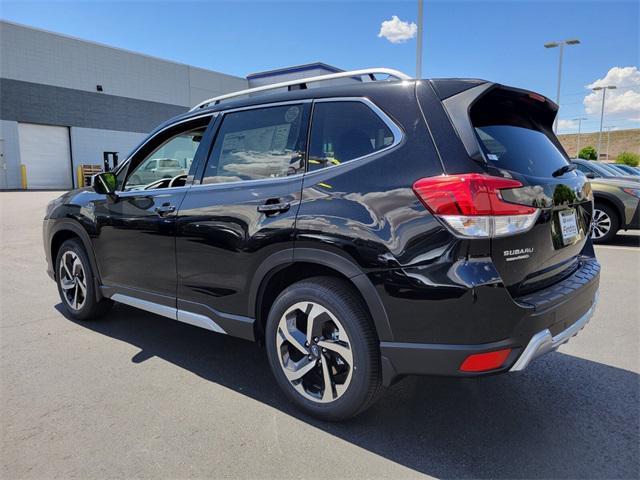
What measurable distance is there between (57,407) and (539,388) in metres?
3.19

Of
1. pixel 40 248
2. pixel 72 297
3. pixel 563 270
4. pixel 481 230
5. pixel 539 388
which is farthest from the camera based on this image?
pixel 40 248

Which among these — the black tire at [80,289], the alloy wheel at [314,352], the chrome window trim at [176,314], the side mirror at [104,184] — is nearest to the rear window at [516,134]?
the alloy wheel at [314,352]

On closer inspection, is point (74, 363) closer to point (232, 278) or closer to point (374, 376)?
point (232, 278)

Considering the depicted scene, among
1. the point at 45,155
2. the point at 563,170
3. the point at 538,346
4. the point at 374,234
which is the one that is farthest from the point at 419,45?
the point at 45,155

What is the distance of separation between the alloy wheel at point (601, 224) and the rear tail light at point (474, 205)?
26.1 ft

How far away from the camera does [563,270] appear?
2746 millimetres

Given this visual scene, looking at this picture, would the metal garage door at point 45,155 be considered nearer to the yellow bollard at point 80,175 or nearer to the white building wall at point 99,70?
the yellow bollard at point 80,175

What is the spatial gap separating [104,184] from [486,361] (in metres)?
3.38

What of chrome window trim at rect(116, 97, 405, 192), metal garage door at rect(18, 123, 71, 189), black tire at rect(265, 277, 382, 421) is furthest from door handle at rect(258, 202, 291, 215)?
metal garage door at rect(18, 123, 71, 189)

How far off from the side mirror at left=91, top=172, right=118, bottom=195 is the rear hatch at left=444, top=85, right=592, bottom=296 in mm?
2971

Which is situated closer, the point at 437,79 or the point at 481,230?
the point at 481,230

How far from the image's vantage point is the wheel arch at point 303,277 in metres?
2.45

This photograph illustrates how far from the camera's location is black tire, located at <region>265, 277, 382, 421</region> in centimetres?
251

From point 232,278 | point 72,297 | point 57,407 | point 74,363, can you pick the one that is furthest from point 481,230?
point 72,297
